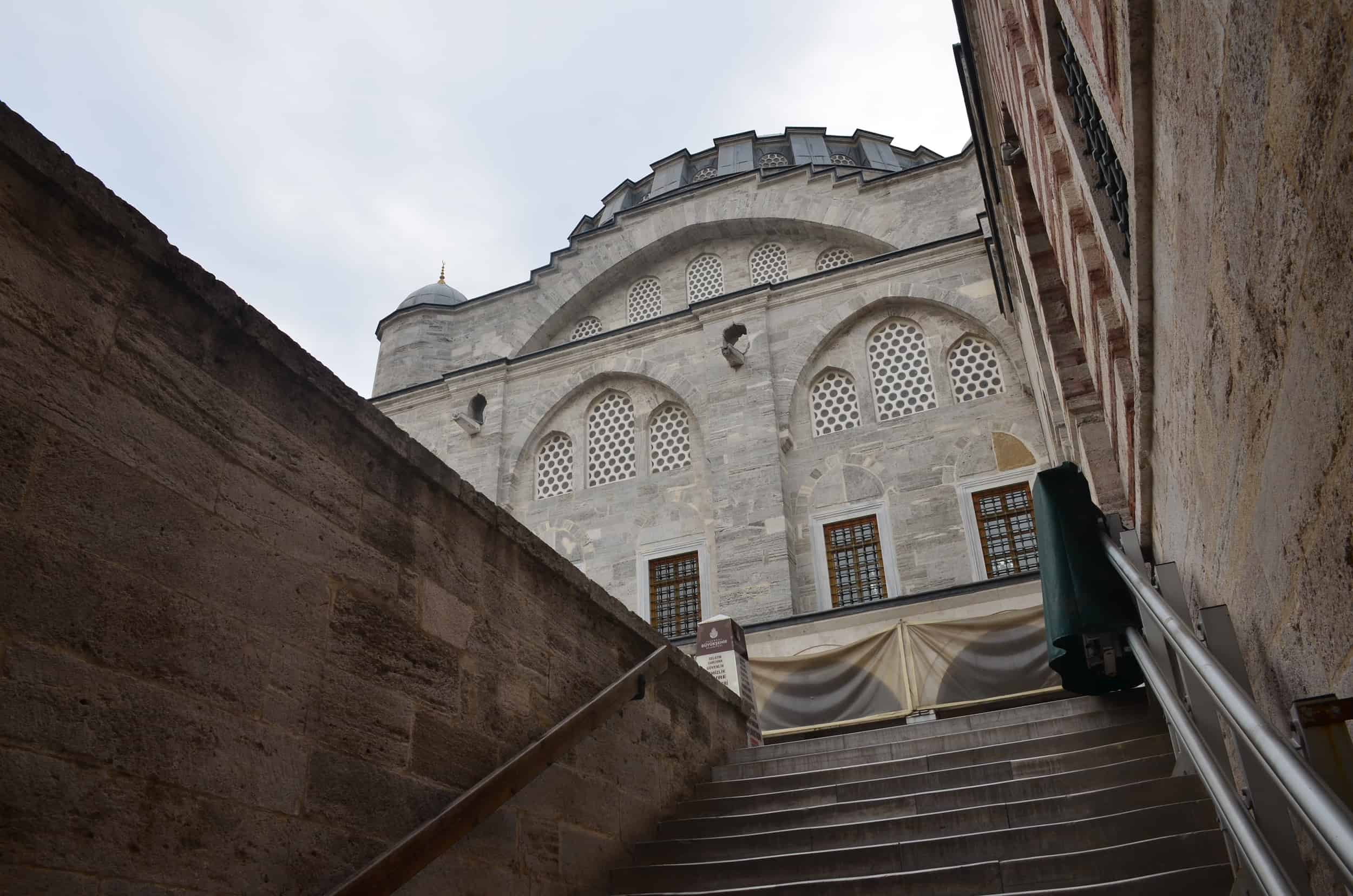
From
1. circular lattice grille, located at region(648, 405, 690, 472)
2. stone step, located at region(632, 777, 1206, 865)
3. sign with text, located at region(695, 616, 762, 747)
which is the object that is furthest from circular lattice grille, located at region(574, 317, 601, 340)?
stone step, located at region(632, 777, 1206, 865)

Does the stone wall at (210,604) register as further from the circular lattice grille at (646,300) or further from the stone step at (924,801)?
the circular lattice grille at (646,300)

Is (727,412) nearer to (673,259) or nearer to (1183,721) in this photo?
(673,259)

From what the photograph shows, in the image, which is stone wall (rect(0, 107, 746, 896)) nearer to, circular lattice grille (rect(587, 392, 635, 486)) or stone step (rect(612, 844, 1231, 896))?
stone step (rect(612, 844, 1231, 896))

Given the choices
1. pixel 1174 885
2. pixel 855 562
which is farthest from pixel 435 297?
pixel 1174 885

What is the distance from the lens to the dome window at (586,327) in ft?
59.7

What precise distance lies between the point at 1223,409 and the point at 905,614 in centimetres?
833

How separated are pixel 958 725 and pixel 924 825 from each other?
1.44 meters

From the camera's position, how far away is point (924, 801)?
4.23 m

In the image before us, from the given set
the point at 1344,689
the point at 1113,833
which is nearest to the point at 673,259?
the point at 1113,833

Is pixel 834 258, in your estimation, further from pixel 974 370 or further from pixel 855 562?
pixel 855 562

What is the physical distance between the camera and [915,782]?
4492mm

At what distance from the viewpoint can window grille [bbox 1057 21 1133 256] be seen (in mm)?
3734

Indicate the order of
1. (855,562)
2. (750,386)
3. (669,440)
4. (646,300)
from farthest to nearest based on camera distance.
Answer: (646,300) → (669,440) → (750,386) → (855,562)

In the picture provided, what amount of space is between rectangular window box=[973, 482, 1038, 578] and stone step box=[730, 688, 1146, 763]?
21.3ft
